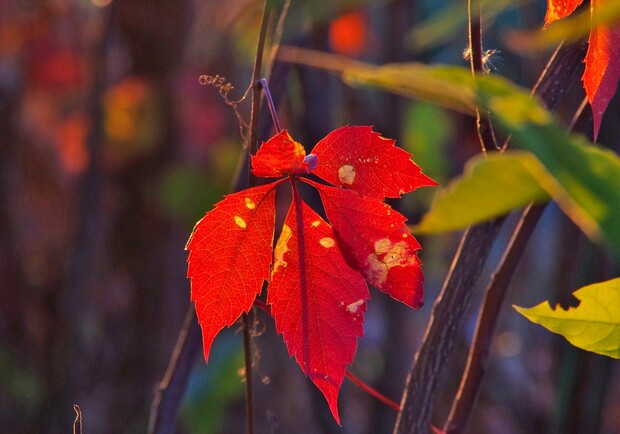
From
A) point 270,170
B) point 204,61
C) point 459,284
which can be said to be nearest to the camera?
point 270,170

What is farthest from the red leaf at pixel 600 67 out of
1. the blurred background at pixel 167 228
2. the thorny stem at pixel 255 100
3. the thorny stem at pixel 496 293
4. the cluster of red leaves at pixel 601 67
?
the blurred background at pixel 167 228

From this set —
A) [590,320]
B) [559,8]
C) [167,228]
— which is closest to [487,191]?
[590,320]

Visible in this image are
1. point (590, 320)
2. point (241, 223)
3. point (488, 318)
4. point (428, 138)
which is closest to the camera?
point (590, 320)

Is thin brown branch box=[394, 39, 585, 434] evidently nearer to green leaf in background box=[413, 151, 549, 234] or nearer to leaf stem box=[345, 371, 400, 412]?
leaf stem box=[345, 371, 400, 412]

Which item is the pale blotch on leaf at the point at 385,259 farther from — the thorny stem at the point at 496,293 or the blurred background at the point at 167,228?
the blurred background at the point at 167,228

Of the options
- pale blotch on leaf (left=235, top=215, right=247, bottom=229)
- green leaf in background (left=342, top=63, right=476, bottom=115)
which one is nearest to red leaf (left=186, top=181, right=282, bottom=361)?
pale blotch on leaf (left=235, top=215, right=247, bottom=229)

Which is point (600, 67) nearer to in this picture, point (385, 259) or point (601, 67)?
point (601, 67)

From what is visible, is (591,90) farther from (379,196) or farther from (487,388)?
(487,388)

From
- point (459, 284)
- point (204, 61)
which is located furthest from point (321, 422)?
point (204, 61)
